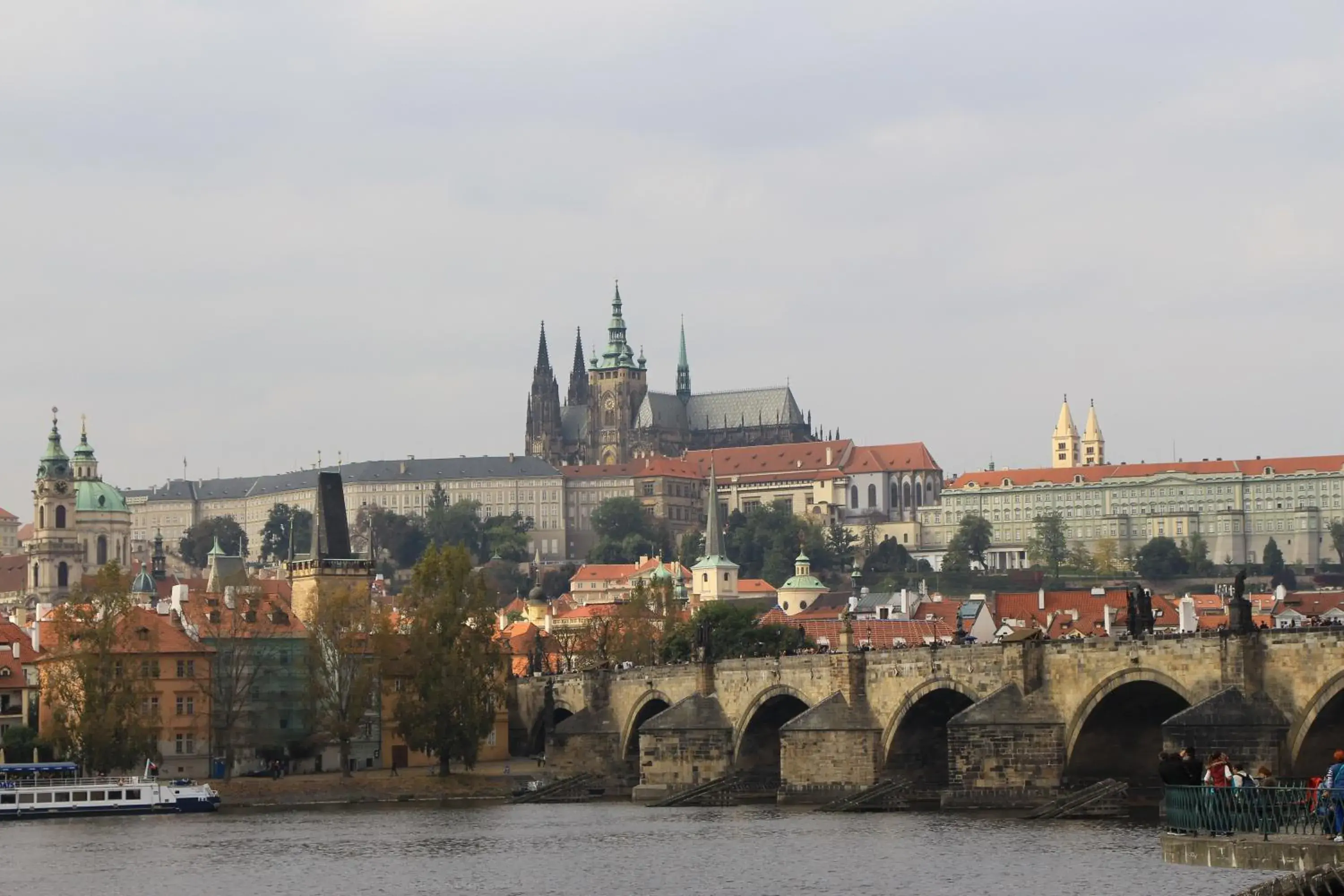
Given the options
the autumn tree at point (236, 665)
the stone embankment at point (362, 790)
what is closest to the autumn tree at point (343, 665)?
the stone embankment at point (362, 790)

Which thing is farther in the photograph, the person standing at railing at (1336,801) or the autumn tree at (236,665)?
the autumn tree at (236,665)

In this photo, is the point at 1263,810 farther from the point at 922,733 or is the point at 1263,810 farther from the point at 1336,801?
the point at 922,733

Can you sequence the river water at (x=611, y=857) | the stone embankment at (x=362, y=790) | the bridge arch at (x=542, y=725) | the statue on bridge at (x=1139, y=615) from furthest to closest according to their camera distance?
1. the bridge arch at (x=542, y=725)
2. the stone embankment at (x=362, y=790)
3. the statue on bridge at (x=1139, y=615)
4. the river water at (x=611, y=857)

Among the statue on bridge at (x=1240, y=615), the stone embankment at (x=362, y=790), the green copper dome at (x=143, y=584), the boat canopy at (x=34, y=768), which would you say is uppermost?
the green copper dome at (x=143, y=584)

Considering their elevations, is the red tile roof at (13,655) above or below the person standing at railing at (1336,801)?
above

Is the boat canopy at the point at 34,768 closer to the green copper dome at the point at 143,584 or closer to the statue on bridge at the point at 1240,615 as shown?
the statue on bridge at the point at 1240,615

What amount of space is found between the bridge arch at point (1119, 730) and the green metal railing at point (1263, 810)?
118 ft

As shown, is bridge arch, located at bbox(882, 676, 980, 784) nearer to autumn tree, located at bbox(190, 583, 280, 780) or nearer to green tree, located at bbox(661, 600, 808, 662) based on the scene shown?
autumn tree, located at bbox(190, 583, 280, 780)

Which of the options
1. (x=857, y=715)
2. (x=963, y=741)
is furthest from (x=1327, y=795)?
(x=857, y=715)

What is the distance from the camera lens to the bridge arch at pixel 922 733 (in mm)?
76125

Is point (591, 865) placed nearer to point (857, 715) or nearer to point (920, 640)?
point (857, 715)

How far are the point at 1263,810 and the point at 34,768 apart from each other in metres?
62.0

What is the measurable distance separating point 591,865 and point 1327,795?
3427 cm

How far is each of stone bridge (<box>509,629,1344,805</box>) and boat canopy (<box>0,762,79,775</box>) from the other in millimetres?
17735
